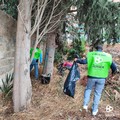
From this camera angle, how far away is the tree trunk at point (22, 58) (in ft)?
22.4

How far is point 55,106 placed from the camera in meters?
7.57

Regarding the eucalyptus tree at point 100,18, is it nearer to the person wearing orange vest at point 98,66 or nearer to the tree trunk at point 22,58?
the person wearing orange vest at point 98,66

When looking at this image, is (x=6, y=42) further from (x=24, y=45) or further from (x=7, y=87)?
(x=7, y=87)

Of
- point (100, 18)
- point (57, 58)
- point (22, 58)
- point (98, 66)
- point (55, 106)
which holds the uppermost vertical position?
point (100, 18)

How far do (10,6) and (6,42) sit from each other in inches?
49.4

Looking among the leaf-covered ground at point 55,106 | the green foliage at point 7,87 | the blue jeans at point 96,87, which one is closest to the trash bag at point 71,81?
the blue jeans at point 96,87

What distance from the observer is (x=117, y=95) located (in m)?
Answer: 8.28

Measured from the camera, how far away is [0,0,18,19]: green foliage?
7958 mm

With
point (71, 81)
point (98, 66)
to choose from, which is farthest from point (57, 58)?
point (98, 66)

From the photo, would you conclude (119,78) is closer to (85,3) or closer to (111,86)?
(111,86)

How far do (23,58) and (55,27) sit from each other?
6.03 ft

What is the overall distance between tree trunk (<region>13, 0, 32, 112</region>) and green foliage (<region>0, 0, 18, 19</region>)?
1.18 m

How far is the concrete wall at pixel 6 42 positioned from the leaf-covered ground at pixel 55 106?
3.51ft

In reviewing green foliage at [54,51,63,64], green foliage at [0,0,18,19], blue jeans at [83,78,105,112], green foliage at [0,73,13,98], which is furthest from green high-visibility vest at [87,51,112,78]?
green foliage at [54,51,63,64]
